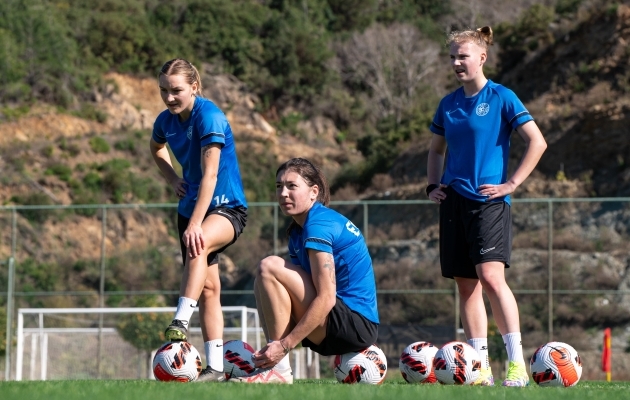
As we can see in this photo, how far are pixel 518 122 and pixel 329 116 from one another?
49.6 m

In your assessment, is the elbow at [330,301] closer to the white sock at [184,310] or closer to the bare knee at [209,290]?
the white sock at [184,310]

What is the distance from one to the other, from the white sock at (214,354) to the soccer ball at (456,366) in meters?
1.21

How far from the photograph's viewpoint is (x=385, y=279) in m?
22.1

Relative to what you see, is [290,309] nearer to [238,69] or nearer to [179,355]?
[179,355]

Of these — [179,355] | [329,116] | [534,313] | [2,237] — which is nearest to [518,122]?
[179,355]

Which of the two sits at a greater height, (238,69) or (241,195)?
(238,69)

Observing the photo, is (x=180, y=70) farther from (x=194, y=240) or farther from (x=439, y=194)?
(x=439, y=194)

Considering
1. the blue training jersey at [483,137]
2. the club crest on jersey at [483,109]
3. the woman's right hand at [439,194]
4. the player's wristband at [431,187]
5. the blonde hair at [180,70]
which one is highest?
the blonde hair at [180,70]

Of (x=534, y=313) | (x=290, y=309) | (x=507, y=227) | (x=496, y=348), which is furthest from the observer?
(x=534, y=313)

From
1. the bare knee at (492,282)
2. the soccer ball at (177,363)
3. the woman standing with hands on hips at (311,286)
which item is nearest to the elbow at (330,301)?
the woman standing with hands on hips at (311,286)

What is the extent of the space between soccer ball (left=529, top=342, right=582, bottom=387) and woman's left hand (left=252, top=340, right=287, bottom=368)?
1.43 metres

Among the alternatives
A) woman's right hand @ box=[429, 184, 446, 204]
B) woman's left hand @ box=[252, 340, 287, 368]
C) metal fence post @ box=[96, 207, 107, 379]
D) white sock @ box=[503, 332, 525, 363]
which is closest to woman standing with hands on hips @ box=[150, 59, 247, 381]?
woman's left hand @ box=[252, 340, 287, 368]

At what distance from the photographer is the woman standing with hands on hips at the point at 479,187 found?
5945mm

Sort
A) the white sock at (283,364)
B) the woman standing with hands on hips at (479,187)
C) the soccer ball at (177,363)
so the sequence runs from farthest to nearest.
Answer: the woman standing with hands on hips at (479,187) → the soccer ball at (177,363) → the white sock at (283,364)
